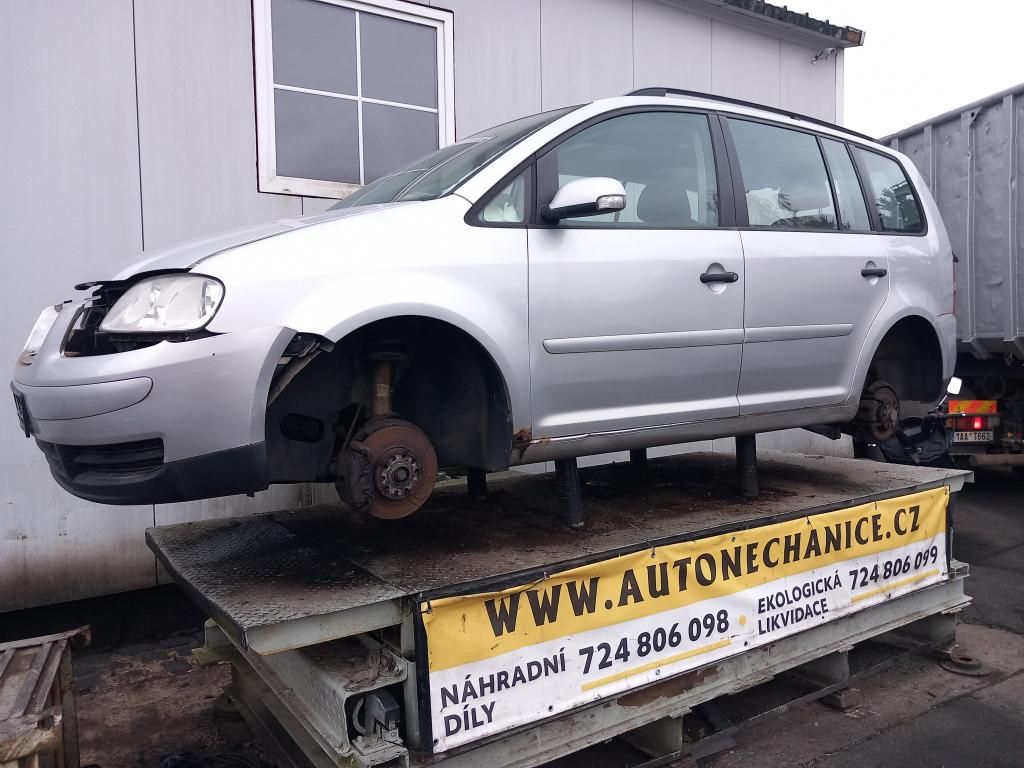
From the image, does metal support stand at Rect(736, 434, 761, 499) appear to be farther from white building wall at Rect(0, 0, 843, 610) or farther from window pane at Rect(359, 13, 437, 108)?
window pane at Rect(359, 13, 437, 108)

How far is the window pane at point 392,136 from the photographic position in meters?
4.70

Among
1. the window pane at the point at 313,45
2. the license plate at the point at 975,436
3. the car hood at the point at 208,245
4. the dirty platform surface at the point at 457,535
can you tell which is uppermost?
the window pane at the point at 313,45

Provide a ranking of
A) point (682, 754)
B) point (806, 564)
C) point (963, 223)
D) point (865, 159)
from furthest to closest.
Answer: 1. point (963, 223)
2. point (865, 159)
3. point (806, 564)
4. point (682, 754)

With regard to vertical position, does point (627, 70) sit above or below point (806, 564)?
above

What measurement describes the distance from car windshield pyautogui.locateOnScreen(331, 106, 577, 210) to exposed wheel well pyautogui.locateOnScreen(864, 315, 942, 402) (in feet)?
6.52

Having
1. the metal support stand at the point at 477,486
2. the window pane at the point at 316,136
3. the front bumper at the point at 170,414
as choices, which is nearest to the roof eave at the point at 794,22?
the window pane at the point at 316,136

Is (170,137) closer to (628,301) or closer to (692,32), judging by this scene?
(628,301)

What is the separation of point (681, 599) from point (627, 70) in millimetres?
4267

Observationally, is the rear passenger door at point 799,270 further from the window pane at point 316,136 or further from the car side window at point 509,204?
the window pane at point 316,136

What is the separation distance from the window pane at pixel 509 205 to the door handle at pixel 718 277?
2.43ft

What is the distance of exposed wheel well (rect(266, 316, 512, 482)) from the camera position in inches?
93.5

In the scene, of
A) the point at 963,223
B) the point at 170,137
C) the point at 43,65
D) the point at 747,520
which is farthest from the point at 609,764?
the point at 963,223

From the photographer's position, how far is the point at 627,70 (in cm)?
564

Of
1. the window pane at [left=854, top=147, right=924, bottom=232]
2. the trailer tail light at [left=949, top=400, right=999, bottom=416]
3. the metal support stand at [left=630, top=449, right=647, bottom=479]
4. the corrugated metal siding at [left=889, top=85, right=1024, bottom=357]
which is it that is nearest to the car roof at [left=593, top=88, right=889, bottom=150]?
the window pane at [left=854, top=147, right=924, bottom=232]
